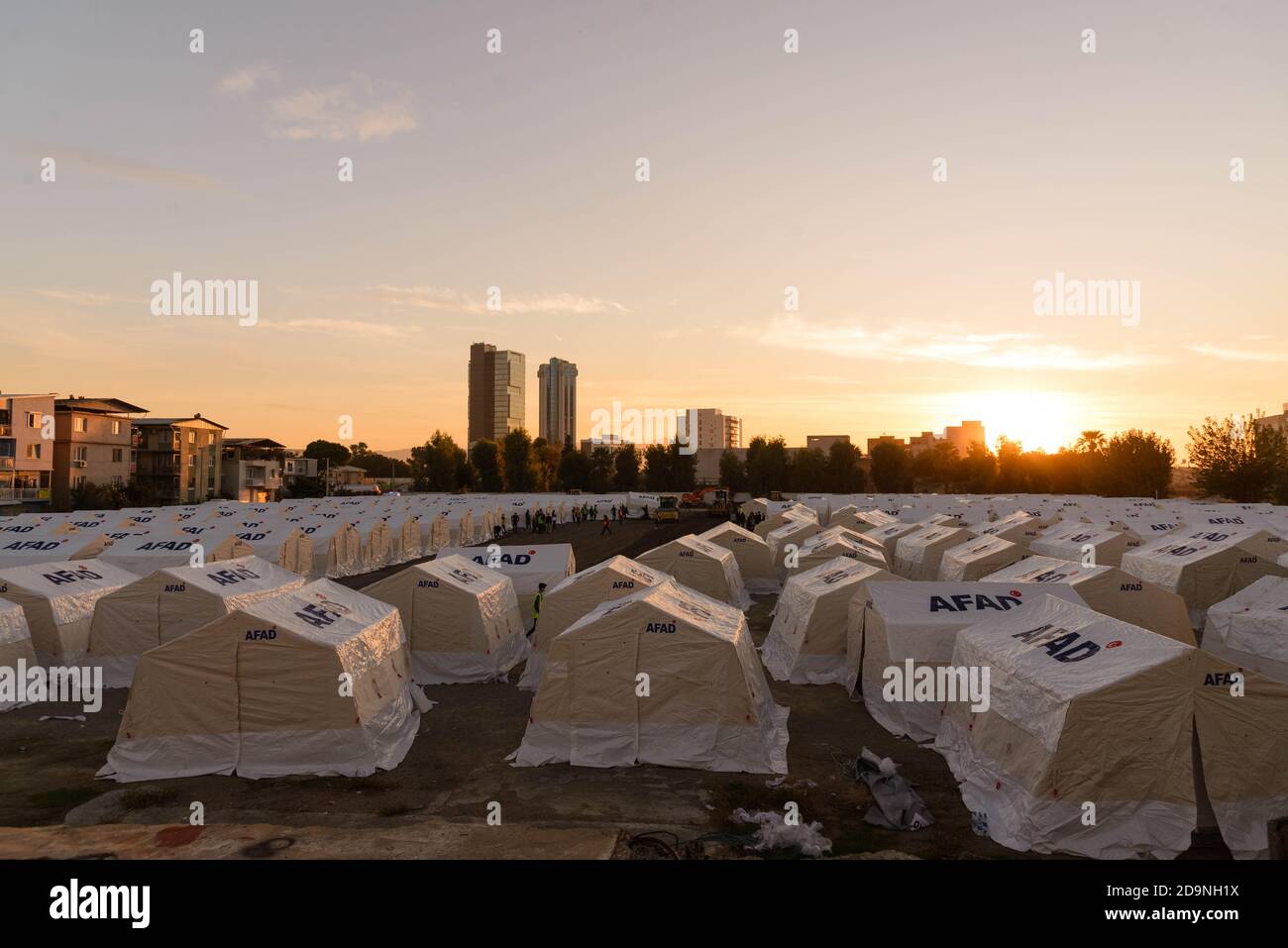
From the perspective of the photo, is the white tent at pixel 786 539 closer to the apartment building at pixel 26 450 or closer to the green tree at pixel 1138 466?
the apartment building at pixel 26 450

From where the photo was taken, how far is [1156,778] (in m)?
9.77

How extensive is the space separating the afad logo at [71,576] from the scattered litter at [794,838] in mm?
18782

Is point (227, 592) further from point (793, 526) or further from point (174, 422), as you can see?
point (174, 422)

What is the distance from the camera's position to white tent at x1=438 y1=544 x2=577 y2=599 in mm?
23703

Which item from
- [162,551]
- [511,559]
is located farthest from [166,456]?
[511,559]

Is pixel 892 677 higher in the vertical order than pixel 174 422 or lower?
lower

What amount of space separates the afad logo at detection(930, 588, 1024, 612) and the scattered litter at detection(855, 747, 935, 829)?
4.89 m

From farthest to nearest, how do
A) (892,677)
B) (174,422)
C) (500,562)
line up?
(174,422), (500,562), (892,677)

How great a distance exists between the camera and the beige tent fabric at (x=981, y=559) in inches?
1040

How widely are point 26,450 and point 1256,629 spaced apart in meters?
77.6

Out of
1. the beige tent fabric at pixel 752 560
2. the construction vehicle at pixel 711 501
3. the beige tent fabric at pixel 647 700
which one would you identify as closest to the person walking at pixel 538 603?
the beige tent fabric at pixel 647 700
